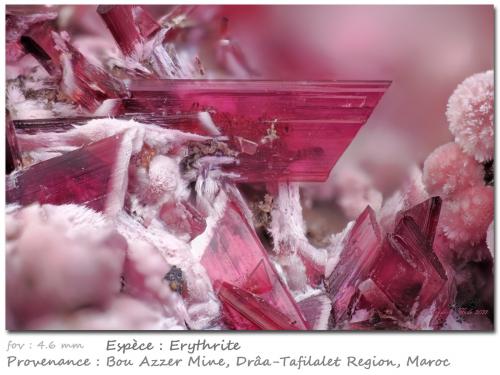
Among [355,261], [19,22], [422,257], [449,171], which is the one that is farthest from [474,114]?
[19,22]

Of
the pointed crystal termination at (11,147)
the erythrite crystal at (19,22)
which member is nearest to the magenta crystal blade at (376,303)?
the pointed crystal termination at (11,147)

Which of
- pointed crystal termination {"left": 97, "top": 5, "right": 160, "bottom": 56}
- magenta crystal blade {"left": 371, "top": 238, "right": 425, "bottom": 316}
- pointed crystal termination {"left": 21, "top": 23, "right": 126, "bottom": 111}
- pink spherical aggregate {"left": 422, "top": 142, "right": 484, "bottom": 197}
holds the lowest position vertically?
magenta crystal blade {"left": 371, "top": 238, "right": 425, "bottom": 316}

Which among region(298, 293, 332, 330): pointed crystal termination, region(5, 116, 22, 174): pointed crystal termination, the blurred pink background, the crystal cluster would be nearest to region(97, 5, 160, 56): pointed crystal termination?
the crystal cluster

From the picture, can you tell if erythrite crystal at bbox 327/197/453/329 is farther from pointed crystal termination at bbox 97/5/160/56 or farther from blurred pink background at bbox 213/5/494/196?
pointed crystal termination at bbox 97/5/160/56

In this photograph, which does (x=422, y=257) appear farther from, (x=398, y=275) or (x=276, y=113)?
(x=276, y=113)

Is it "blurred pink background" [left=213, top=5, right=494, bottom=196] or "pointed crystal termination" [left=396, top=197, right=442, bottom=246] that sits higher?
"blurred pink background" [left=213, top=5, right=494, bottom=196]
